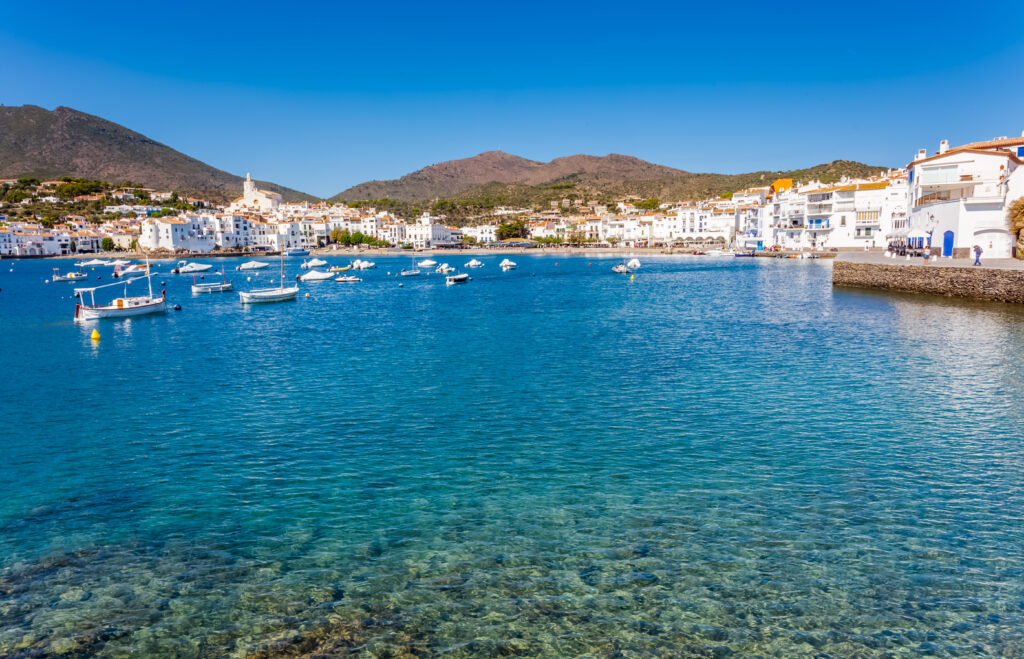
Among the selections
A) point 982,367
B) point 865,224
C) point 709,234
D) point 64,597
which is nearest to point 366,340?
point 64,597

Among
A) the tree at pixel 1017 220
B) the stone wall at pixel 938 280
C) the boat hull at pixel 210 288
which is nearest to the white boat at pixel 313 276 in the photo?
the boat hull at pixel 210 288

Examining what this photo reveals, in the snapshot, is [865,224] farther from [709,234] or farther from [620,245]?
[620,245]

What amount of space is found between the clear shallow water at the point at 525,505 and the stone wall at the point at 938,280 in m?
11.4

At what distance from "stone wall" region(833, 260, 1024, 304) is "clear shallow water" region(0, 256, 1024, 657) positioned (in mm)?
11439

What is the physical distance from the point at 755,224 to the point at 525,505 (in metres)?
116

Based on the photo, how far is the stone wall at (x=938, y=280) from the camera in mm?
32656

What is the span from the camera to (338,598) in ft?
25.3

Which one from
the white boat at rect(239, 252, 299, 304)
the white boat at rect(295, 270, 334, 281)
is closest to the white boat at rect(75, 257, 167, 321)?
the white boat at rect(239, 252, 299, 304)

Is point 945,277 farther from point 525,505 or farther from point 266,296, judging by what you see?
point 266,296

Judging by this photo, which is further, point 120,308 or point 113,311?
point 120,308

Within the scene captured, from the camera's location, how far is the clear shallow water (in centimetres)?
710

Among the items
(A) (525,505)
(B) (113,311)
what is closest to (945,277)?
(A) (525,505)

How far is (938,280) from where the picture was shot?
37.8 metres

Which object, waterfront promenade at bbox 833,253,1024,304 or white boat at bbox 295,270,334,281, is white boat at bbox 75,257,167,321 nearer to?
white boat at bbox 295,270,334,281
